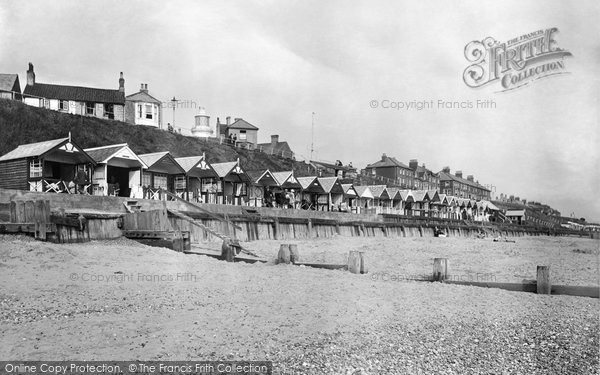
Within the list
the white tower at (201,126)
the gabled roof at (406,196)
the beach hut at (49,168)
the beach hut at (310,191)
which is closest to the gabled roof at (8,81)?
the white tower at (201,126)

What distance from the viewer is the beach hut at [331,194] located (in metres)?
56.1

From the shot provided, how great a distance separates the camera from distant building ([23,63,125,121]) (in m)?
59.4

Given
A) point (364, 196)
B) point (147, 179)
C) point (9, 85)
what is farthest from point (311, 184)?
point (9, 85)

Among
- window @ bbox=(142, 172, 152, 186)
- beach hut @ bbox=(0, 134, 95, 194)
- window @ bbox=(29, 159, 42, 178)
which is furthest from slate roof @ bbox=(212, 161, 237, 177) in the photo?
window @ bbox=(29, 159, 42, 178)

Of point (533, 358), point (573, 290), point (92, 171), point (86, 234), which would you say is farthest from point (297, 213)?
point (533, 358)

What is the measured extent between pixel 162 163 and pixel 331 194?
2591cm

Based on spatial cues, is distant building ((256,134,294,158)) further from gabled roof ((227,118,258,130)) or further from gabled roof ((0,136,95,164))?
gabled roof ((0,136,95,164))

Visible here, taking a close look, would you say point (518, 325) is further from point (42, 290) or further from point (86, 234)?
point (86, 234)

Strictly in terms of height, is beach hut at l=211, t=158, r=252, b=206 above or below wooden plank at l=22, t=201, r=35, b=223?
above

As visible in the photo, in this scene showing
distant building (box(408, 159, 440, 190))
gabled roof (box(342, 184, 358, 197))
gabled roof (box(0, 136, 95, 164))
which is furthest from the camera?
distant building (box(408, 159, 440, 190))

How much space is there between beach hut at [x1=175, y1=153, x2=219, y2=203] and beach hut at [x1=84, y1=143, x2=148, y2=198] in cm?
394

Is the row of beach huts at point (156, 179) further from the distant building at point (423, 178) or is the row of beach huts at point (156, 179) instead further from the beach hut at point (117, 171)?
the distant building at point (423, 178)

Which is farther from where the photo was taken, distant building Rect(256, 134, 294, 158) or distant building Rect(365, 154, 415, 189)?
distant building Rect(365, 154, 415, 189)

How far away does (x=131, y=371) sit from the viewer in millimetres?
6715
